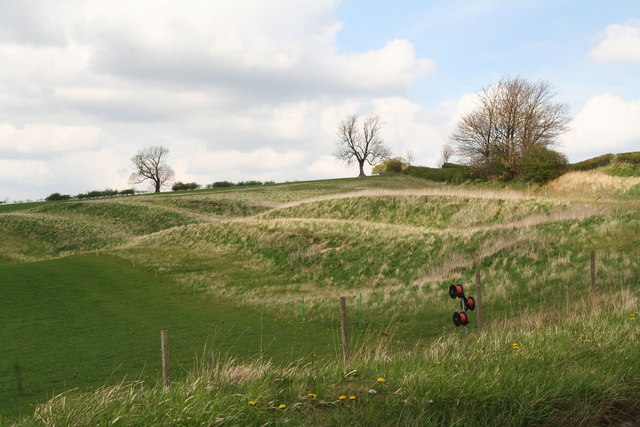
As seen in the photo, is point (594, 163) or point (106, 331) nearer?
point (106, 331)

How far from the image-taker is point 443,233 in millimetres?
29266

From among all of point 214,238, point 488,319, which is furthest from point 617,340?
point 214,238

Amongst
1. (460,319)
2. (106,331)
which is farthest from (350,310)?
(106,331)

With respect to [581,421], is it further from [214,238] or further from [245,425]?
[214,238]

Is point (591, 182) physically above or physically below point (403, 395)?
above

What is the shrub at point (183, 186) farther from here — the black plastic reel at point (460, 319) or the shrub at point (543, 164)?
the black plastic reel at point (460, 319)

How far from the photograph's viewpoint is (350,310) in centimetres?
2061

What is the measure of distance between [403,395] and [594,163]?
5414 cm

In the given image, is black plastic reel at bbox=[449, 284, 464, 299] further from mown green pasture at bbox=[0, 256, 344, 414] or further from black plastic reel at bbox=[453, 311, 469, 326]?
mown green pasture at bbox=[0, 256, 344, 414]

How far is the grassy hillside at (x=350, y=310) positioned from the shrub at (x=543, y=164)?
76.1 inches

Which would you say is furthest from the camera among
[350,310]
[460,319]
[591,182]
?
[591,182]

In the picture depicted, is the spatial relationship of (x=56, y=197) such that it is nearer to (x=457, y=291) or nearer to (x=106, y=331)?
(x=106, y=331)

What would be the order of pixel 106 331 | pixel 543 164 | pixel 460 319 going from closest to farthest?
pixel 460 319
pixel 106 331
pixel 543 164

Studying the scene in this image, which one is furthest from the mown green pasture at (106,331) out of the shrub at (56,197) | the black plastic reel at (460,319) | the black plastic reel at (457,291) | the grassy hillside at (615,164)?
Result: the shrub at (56,197)
